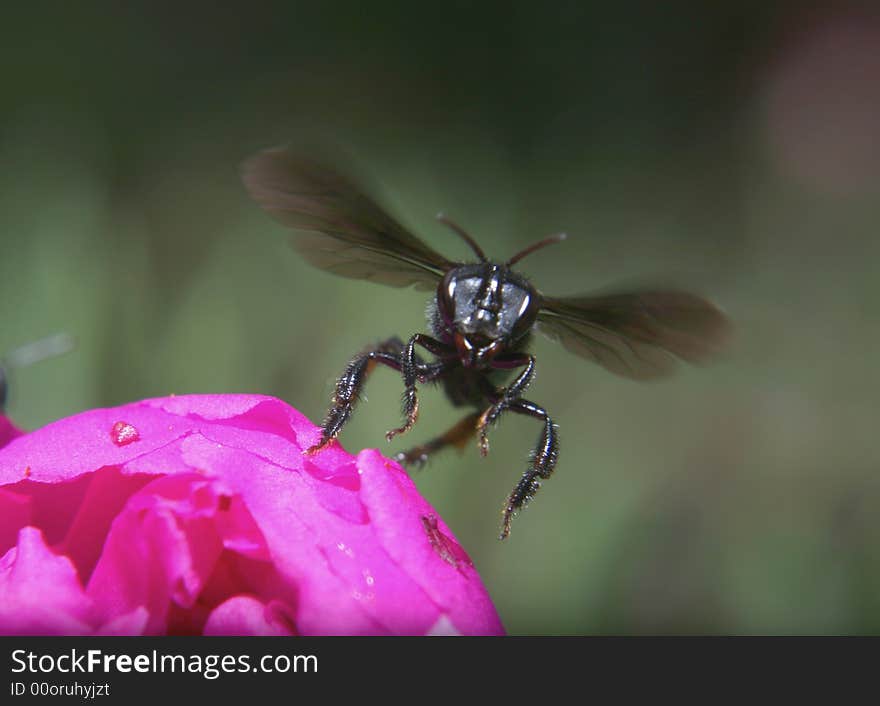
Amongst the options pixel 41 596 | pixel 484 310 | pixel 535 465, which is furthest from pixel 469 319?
pixel 41 596

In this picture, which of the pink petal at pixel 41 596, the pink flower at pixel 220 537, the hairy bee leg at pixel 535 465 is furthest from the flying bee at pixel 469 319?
the pink petal at pixel 41 596

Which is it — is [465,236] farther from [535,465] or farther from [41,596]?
[41,596]

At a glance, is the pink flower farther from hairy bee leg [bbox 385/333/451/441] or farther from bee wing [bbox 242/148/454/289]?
bee wing [bbox 242/148/454/289]

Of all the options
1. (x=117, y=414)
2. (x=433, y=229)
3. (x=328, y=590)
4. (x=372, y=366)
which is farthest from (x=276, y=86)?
(x=328, y=590)

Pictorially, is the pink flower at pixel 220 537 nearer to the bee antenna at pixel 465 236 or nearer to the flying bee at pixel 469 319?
the flying bee at pixel 469 319

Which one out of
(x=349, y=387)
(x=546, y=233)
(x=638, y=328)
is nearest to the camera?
(x=349, y=387)

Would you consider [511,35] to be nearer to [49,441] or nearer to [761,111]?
[761,111]
